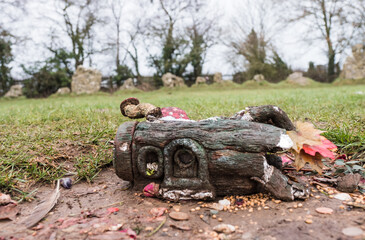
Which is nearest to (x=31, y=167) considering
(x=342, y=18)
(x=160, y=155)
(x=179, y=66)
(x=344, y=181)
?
(x=160, y=155)

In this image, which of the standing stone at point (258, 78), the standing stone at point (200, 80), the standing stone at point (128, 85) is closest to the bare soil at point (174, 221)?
the standing stone at point (128, 85)

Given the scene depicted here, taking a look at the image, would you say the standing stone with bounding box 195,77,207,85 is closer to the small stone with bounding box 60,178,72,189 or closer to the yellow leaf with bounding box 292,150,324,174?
the small stone with bounding box 60,178,72,189

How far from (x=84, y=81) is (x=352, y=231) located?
1396cm

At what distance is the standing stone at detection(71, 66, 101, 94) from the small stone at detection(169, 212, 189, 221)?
13073mm

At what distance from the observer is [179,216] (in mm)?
1403

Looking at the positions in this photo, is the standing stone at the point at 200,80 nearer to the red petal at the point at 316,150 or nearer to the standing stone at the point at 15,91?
the standing stone at the point at 15,91

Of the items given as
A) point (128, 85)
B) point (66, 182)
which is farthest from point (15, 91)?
point (66, 182)

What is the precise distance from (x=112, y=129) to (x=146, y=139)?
1387 mm

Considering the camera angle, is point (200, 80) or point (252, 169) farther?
point (200, 80)

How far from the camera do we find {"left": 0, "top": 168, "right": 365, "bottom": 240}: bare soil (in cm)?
123

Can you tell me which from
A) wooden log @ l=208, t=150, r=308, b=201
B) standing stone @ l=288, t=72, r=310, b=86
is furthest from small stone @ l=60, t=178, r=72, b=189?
standing stone @ l=288, t=72, r=310, b=86

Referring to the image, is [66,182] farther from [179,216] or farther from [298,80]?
[298,80]

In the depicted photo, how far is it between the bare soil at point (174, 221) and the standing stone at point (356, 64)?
16925 mm

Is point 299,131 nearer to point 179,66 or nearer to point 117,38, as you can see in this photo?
point 179,66
